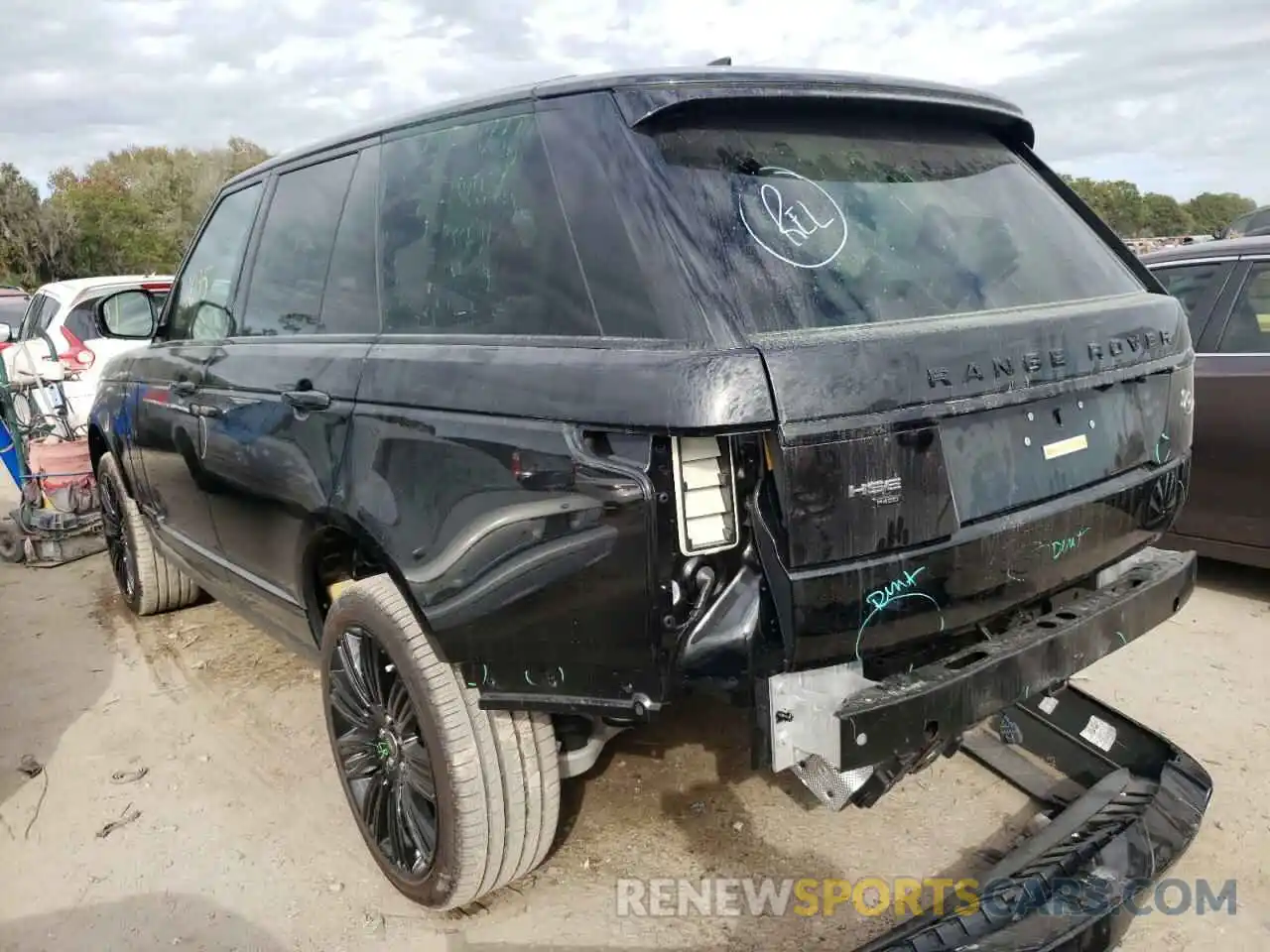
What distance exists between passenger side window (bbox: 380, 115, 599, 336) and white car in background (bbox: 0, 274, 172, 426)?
423 centimetres

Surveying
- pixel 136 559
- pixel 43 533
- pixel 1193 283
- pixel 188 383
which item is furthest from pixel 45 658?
pixel 1193 283

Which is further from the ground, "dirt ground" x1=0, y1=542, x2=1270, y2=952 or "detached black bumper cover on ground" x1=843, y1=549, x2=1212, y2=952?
"detached black bumper cover on ground" x1=843, y1=549, x2=1212, y2=952

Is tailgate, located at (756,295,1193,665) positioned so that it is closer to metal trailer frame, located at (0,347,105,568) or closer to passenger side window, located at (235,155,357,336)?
passenger side window, located at (235,155,357,336)

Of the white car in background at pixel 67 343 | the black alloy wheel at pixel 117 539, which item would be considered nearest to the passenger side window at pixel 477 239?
the black alloy wheel at pixel 117 539

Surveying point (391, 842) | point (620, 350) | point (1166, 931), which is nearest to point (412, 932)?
point (391, 842)

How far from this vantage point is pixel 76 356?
26.0ft

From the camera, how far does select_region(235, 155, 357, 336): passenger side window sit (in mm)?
3057

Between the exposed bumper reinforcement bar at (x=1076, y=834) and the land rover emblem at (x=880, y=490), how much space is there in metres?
0.97

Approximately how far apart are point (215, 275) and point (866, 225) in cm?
270

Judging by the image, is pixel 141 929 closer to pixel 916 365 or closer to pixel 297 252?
pixel 297 252

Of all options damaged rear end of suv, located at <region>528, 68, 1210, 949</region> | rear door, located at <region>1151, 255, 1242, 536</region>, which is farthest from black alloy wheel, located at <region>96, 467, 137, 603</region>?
rear door, located at <region>1151, 255, 1242, 536</region>

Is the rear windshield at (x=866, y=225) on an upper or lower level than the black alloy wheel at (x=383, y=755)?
upper

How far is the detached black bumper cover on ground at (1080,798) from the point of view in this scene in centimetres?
217

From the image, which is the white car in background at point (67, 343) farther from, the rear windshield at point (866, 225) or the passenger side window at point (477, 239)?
the rear windshield at point (866, 225)
